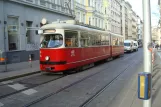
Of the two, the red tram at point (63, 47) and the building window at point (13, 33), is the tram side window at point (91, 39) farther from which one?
the building window at point (13, 33)

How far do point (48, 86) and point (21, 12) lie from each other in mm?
13622

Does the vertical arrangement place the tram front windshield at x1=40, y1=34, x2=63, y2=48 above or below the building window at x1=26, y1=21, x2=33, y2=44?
below

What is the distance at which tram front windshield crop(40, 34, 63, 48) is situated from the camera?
13.8 meters

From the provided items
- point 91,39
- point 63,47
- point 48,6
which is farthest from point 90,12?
→ point 63,47

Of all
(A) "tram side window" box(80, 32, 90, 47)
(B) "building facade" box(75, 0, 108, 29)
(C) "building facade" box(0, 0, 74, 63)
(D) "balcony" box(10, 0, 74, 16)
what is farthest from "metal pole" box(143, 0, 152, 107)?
(B) "building facade" box(75, 0, 108, 29)

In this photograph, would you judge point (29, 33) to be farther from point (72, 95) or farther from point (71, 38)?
point (72, 95)

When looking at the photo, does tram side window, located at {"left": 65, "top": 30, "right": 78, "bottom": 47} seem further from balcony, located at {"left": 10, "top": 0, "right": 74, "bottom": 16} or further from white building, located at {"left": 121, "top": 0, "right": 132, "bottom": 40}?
white building, located at {"left": 121, "top": 0, "right": 132, "bottom": 40}

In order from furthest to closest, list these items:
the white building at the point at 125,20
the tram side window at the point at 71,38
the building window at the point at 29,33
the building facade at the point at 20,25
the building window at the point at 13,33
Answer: the white building at the point at 125,20, the building window at the point at 29,33, the building window at the point at 13,33, the building facade at the point at 20,25, the tram side window at the point at 71,38

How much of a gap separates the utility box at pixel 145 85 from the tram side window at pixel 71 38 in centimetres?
1017

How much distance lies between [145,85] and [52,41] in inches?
413

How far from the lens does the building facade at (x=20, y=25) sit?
66.5 feet

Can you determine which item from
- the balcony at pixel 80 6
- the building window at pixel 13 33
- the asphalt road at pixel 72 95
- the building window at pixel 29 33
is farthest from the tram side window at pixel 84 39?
the balcony at pixel 80 6

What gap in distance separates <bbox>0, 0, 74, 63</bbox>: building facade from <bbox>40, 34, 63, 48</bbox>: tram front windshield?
4157mm

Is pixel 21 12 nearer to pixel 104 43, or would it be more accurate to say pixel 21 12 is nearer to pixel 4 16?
pixel 4 16
